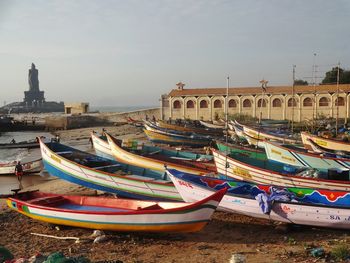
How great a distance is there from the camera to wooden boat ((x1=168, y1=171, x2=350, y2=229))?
9258 mm

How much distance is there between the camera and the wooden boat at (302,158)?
48.5 ft

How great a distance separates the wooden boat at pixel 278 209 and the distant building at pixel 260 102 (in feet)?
109

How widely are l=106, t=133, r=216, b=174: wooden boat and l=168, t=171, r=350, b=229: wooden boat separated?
2.83 meters

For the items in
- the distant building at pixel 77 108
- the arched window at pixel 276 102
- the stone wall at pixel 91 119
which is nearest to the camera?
the arched window at pixel 276 102

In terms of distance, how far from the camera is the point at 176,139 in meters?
30.8

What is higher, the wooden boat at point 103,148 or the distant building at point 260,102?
the distant building at point 260,102

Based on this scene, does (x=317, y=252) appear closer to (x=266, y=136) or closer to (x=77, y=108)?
(x=266, y=136)

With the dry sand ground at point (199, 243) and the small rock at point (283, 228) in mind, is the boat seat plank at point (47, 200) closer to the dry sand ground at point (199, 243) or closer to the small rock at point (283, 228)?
the dry sand ground at point (199, 243)

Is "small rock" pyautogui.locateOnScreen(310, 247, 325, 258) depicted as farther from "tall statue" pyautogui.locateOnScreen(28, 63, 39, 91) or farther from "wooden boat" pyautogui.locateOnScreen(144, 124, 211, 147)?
"tall statue" pyautogui.locateOnScreen(28, 63, 39, 91)

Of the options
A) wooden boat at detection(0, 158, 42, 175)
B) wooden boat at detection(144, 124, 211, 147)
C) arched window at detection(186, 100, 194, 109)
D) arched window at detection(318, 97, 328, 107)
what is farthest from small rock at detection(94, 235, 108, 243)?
arched window at detection(186, 100, 194, 109)

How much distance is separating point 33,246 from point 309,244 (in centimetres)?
664

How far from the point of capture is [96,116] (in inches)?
2589

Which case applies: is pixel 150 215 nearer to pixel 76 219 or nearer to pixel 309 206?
pixel 76 219

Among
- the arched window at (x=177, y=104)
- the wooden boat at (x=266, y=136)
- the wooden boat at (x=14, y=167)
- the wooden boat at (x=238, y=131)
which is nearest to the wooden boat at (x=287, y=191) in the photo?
the wooden boat at (x=266, y=136)
